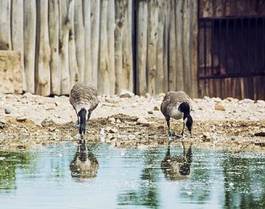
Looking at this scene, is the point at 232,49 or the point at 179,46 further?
the point at 232,49

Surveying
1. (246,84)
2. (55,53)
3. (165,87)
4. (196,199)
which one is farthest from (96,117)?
(196,199)

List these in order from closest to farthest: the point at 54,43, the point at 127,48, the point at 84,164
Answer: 1. the point at 84,164
2. the point at 54,43
3. the point at 127,48

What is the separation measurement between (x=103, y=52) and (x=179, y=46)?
1700mm

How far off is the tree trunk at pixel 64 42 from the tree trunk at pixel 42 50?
311mm

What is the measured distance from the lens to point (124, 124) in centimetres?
1756

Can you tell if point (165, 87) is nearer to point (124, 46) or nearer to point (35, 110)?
point (124, 46)

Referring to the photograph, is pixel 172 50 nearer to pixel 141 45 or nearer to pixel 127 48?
pixel 141 45

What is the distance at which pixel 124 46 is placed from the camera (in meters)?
21.0

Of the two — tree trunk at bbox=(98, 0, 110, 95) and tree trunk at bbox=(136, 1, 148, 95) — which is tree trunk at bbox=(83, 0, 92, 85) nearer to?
tree trunk at bbox=(98, 0, 110, 95)

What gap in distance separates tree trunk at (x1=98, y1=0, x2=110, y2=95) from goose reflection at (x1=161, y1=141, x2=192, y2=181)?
5413 mm

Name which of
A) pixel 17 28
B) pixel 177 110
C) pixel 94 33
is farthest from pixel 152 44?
pixel 177 110

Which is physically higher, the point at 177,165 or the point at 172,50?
the point at 172,50

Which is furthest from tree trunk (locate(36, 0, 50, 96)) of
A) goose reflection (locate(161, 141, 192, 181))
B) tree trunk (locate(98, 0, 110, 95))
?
goose reflection (locate(161, 141, 192, 181))

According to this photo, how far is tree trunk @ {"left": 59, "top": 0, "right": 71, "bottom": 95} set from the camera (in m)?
20.0
